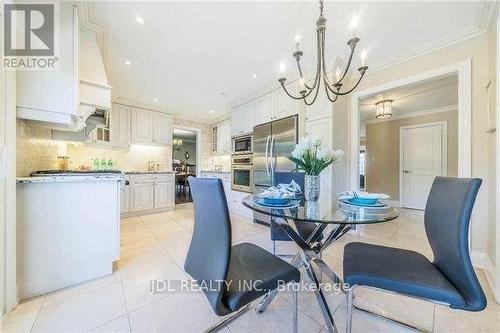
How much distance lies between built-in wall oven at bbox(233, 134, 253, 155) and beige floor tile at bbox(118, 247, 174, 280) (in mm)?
2332

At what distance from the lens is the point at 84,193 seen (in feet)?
5.30

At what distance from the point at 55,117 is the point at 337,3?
8.23 ft

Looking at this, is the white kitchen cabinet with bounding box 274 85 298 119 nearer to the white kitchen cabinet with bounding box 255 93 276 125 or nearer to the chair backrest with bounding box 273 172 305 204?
the white kitchen cabinet with bounding box 255 93 276 125

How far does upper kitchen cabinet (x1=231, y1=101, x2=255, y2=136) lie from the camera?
151 inches

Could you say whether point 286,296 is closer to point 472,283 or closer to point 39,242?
point 472,283

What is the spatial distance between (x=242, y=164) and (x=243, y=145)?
0.40 m

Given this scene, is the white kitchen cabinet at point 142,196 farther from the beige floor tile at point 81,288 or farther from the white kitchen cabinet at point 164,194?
the beige floor tile at point 81,288

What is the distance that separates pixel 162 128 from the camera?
4.59 metres

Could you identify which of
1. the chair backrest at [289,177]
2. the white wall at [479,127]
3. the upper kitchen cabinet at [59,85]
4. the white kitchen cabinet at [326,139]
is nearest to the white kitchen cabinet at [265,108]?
the white kitchen cabinet at [326,139]

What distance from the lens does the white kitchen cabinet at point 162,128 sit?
4500mm

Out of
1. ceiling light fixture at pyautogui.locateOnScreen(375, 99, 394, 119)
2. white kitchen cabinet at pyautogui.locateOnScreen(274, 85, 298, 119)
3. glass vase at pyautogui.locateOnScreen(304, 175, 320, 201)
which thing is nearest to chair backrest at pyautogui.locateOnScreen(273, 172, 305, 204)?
glass vase at pyautogui.locateOnScreen(304, 175, 320, 201)

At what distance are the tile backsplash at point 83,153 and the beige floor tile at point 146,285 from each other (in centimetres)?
121

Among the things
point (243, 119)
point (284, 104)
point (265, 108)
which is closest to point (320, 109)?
point (284, 104)

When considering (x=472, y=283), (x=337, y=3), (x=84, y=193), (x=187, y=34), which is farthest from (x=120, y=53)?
(x=472, y=283)
